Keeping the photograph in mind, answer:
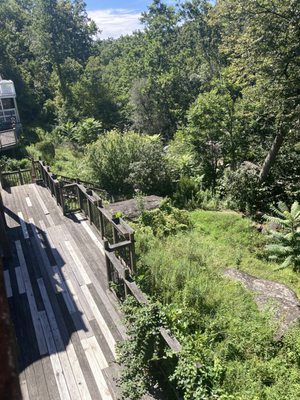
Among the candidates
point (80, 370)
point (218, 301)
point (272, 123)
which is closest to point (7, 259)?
point (80, 370)

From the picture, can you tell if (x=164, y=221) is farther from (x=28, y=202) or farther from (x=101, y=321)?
(x=101, y=321)

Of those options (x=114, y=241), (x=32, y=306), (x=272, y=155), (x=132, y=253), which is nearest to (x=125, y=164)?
(x=272, y=155)

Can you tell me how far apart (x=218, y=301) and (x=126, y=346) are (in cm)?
238

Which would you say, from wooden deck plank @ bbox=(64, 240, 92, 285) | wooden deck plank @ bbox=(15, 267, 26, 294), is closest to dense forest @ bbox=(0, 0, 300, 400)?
wooden deck plank @ bbox=(64, 240, 92, 285)

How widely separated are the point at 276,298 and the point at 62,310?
4.28 meters

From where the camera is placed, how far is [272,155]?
1336 cm

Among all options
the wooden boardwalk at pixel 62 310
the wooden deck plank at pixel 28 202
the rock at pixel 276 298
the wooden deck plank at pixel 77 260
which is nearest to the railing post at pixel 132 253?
the wooden boardwalk at pixel 62 310

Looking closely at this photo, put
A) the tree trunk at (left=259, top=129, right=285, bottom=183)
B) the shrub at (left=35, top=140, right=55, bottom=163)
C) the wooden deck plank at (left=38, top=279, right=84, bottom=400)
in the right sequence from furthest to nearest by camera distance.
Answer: the shrub at (left=35, top=140, right=55, bottom=163)
the tree trunk at (left=259, top=129, right=285, bottom=183)
the wooden deck plank at (left=38, top=279, right=84, bottom=400)

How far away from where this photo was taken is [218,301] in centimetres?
606

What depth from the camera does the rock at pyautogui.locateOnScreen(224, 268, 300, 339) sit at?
621 centimetres

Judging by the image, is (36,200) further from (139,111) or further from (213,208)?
(139,111)

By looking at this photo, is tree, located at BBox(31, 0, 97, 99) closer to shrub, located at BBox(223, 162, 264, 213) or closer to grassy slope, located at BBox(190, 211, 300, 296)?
shrub, located at BBox(223, 162, 264, 213)

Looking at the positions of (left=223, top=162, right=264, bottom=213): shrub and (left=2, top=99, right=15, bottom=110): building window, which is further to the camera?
(left=2, top=99, right=15, bottom=110): building window

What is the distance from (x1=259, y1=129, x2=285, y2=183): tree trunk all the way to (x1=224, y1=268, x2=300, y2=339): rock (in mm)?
6940
